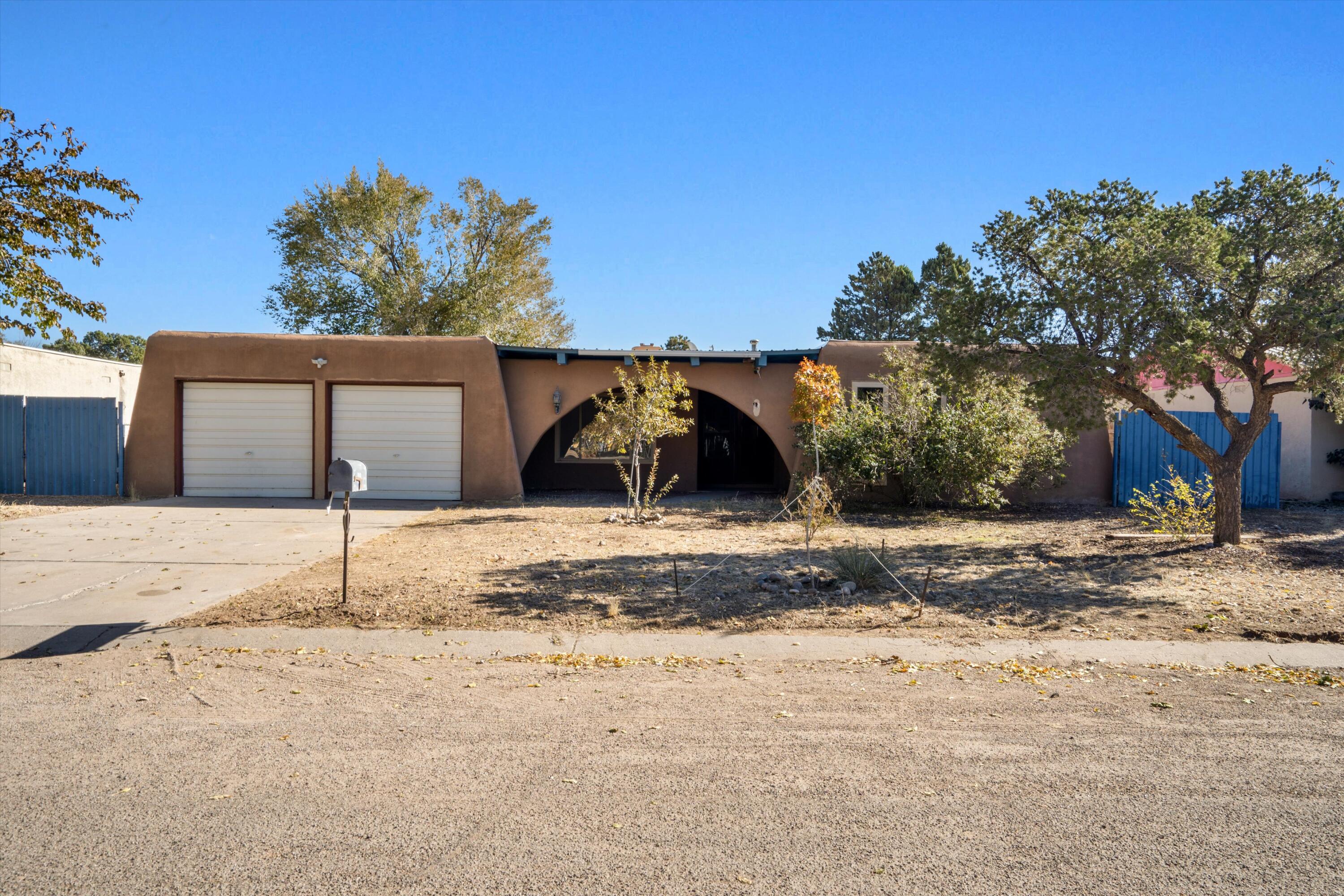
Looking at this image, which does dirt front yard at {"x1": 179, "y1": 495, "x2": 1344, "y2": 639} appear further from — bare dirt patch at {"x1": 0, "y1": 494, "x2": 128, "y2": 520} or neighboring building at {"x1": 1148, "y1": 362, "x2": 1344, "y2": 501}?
bare dirt patch at {"x1": 0, "y1": 494, "x2": 128, "y2": 520}

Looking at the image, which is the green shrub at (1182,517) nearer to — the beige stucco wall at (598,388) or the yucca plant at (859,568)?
the yucca plant at (859,568)

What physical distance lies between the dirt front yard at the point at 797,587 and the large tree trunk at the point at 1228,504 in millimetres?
215

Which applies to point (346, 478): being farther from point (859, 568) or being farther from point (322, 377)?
point (322, 377)

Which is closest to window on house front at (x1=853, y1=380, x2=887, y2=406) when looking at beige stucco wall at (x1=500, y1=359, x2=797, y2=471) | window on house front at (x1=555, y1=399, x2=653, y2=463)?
beige stucco wall at (x1=500, y1=359, x2=797, y2=471)

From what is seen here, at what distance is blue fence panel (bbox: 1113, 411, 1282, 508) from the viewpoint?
49.9 feet

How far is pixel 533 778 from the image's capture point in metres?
3.63

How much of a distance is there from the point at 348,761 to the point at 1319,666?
6.13m

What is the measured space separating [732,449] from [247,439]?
11606 millimetres

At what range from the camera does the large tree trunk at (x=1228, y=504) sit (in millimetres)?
9477

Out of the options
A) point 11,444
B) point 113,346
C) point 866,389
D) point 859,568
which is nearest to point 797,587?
point 859,568

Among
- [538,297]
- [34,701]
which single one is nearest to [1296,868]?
[34,701]

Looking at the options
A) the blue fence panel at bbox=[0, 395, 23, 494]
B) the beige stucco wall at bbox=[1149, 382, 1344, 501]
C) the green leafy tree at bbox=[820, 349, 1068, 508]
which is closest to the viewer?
the green leafy tree at bbox=[820, 349, 1068, 508]

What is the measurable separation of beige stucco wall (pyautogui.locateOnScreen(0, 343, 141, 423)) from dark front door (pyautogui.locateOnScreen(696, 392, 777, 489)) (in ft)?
43.6

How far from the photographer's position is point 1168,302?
8.45 m
